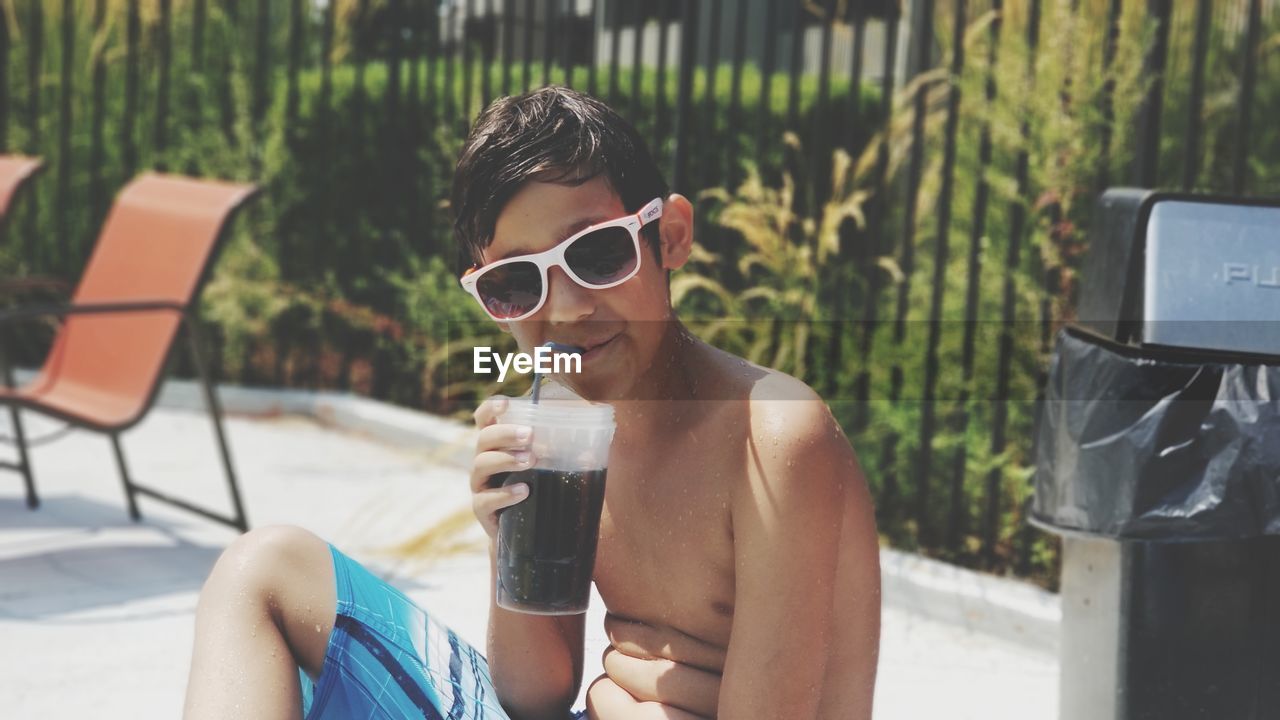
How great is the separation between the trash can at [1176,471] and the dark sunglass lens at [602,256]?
111 cm

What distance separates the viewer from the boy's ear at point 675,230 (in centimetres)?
172

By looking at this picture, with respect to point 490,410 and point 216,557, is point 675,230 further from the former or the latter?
point 216,557

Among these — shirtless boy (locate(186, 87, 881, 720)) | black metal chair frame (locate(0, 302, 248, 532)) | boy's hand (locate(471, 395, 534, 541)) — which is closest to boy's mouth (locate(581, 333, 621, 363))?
shirtless boy (locate(186, 87, 881, 720))

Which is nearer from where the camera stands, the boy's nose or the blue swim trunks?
the boy's nose

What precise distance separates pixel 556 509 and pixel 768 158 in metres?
4.47

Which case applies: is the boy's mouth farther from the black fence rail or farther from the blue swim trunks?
the black fence rail

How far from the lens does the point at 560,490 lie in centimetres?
156

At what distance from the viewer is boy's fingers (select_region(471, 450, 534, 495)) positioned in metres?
1.54

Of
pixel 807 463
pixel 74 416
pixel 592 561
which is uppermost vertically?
pixel 807 463

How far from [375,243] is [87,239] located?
1.77 meters

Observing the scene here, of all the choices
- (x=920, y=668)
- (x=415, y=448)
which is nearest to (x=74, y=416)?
(x=415, y=448)

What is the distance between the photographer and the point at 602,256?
63.6 inches

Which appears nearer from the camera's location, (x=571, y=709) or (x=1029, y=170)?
(x=571, y=709)

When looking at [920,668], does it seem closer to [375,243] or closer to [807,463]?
[807,463]
